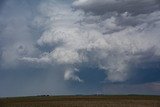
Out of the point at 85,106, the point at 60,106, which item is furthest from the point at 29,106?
the point at 85,106

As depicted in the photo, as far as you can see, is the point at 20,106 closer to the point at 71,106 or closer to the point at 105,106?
the point at 71,106

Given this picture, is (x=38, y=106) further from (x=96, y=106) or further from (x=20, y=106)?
(x=96, y=106)

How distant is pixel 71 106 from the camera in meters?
142

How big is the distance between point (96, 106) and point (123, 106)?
33.4 feet

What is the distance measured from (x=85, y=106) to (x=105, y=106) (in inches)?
327

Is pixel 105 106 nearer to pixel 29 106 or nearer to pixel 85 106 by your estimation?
pixel 85 106

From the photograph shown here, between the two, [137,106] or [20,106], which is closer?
[137,106]

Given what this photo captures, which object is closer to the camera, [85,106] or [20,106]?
[85,106]

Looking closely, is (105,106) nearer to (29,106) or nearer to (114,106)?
(114,106)

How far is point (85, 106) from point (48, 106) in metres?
14.5

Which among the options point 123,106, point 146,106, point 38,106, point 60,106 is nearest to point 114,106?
point 123,106

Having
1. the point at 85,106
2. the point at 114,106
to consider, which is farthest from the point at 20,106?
the point at 114,106

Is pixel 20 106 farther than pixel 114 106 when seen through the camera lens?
Yes

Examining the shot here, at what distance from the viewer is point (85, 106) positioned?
13912 cm
